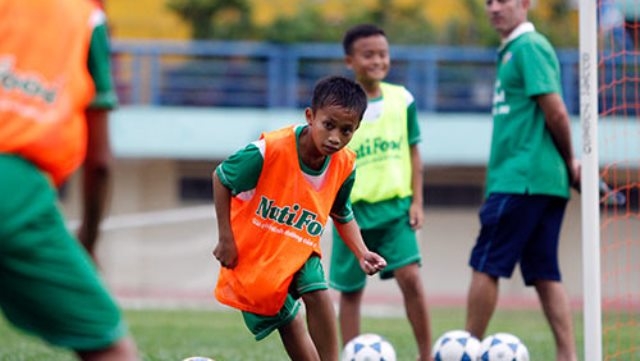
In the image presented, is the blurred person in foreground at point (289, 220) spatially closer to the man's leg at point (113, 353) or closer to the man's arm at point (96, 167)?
the man's arm at point (96, 167)

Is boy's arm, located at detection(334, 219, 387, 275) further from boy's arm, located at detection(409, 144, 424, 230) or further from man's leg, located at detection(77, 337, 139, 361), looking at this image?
man's leg, located at detection(77, 337, 139, 361)

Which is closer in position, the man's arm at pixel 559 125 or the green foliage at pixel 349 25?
the man's arm at pixel 559 125

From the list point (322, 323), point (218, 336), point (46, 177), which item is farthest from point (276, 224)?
point (218, 336)

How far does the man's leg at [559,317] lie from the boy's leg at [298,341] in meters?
1.84

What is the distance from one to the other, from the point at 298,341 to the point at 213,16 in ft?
57.9

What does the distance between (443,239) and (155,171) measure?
18.4ft

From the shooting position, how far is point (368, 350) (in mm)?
6637

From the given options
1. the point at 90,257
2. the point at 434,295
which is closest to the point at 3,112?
the point at 90,257

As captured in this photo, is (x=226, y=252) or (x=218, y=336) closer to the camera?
(x=226, y=252)

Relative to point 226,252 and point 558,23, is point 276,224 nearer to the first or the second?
point 226,252

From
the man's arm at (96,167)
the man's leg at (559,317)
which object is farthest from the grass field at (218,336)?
the man's arm at (96,167)

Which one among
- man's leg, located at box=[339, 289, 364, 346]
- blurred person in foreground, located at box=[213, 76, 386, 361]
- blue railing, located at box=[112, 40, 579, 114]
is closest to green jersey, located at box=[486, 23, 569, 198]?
man's leg, located at box=[339, 289, 364, 346]

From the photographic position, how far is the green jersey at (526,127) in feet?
22.9

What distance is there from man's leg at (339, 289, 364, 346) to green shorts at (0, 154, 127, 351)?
→ 3885 mm
